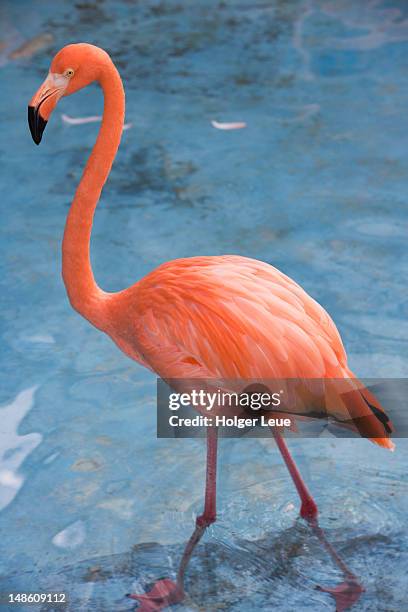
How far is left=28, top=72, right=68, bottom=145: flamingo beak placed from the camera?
2.88 m

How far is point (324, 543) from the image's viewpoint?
10.2 feet

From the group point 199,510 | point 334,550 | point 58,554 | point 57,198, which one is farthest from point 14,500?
point 57,198

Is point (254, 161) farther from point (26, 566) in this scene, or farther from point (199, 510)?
point (26, 566)

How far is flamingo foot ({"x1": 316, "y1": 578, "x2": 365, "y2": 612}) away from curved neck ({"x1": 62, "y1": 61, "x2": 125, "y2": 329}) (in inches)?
46.3

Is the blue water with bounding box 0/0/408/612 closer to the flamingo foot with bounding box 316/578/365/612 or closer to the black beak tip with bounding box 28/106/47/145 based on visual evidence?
the flamingo foot with bounding box 316/578/365/612

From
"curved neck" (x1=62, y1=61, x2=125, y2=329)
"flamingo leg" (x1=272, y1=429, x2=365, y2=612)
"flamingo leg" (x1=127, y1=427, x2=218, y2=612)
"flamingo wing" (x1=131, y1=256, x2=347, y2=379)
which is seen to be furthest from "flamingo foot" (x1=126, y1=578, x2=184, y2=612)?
"curved neck" (x1=62, y1=61, x2=125, y2=329)

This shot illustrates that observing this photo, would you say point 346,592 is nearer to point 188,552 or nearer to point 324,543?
point 324,543

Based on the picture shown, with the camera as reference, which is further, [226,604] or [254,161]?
[254,161]

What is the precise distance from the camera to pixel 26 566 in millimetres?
3152

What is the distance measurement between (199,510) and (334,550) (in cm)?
50

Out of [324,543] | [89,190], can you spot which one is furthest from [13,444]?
[324,543]

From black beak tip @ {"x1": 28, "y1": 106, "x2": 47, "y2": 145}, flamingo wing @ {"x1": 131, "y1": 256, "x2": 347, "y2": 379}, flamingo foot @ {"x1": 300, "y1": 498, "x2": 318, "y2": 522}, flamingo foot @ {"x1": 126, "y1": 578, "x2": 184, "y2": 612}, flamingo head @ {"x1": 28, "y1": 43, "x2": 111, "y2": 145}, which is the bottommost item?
flamingo foot @ {"x1": 126, "y1": 578, "x2": 184, "y2": 612}

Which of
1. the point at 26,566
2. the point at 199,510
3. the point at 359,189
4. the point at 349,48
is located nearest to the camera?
the point at 26,566

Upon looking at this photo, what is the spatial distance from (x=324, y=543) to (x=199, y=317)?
0.83 metres
